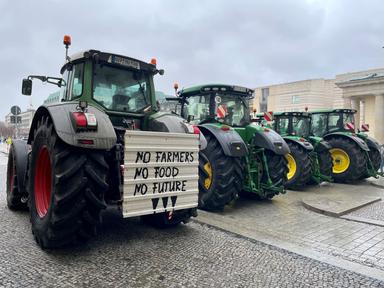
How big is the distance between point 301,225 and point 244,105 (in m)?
2.87

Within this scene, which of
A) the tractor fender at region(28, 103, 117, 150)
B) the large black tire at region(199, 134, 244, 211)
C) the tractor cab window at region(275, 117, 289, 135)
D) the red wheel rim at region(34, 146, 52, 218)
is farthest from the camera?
the tractor cab window at region(275, 117, 289, 135)

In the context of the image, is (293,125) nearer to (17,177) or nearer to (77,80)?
(77,80)

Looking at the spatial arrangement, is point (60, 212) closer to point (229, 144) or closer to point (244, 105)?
point (229, 144)

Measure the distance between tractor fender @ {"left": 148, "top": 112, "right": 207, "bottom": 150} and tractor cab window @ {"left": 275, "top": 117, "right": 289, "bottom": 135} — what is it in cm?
634

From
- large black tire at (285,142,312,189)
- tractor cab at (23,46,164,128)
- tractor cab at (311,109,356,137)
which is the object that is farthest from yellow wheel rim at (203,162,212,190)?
tractor cab at (311,109,356,137)

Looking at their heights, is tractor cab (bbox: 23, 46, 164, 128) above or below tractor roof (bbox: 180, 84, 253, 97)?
below

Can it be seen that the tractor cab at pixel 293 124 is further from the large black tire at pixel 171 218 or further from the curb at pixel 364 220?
the large black tire at pixel 171 218

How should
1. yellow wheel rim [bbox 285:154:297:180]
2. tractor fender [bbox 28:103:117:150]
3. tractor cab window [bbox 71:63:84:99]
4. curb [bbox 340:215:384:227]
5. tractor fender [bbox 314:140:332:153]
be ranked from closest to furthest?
tractor fender [bbox 28:103:117:150] < tractor cab window [bbox 71:63:84:99] < curb [bbox 340:215:384:227] < yellow wheel rim [bbox 285:154:297:180] < tractor fender [bbox 314:140:332:153]

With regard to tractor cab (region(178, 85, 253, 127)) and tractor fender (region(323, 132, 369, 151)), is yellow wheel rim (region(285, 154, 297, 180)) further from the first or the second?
tractor fender (region(323, 132, 369, 151))

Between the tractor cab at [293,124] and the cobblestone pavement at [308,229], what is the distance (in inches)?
144

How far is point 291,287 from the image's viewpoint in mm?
2844

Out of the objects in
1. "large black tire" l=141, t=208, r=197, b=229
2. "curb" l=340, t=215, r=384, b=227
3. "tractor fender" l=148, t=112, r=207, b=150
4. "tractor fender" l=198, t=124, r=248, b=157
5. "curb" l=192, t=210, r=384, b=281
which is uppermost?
"tractor fender" l=148, t=112, r=207, b=150

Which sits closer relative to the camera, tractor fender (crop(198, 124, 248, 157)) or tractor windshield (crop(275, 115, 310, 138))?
tractor fender (crop(198, 124, 248, 157))

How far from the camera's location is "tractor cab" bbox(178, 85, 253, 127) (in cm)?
654
